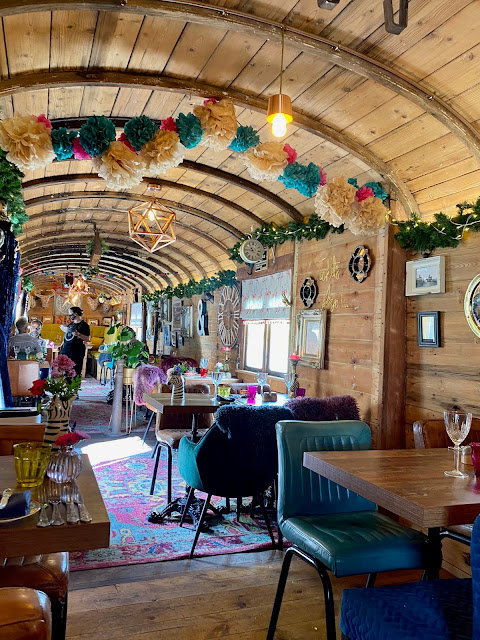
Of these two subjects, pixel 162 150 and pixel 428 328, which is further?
pixel 428 328

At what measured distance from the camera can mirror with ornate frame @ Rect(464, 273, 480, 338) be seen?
11.3 feet

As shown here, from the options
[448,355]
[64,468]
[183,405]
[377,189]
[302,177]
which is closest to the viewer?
[64,468]

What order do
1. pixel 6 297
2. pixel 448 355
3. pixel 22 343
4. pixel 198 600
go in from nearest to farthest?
pixel 198 600 → pixel 448 355 → pixel 6 297 → pixel 22 343

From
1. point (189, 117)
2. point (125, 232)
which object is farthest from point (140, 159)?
point (125, 232)

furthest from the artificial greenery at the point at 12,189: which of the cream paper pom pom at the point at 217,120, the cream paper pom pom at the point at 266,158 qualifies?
the cream paper pom pom at the point at 266,158

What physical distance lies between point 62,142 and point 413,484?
3.04 metres

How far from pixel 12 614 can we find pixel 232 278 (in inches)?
276

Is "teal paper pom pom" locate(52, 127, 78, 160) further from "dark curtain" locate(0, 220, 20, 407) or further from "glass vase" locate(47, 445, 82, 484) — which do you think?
"glass vase" locate(47, 445, 82, 484)

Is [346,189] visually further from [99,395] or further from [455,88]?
[99,395]

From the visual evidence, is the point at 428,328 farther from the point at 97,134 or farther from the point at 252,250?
the point at 252,250

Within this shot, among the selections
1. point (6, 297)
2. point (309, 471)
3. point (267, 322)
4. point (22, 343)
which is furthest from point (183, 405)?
point (22, 343)

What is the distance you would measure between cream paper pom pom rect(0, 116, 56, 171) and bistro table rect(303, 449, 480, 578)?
8.37 feet

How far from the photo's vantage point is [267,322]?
268 inches

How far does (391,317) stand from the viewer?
4.22 meters
